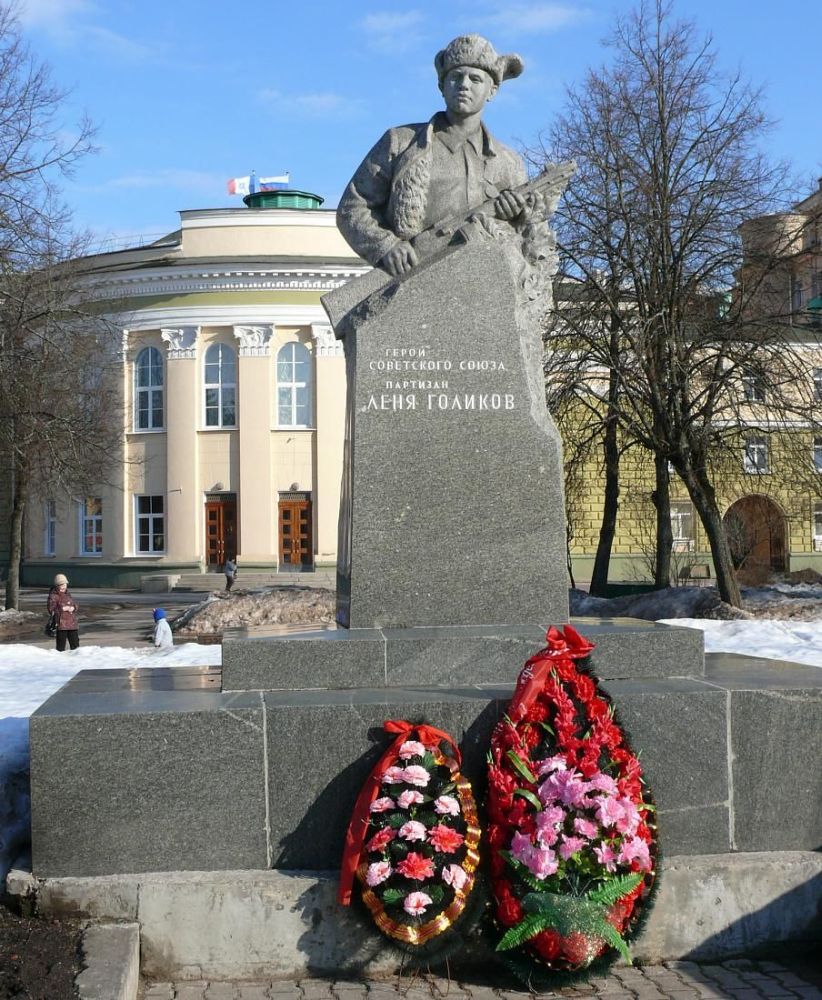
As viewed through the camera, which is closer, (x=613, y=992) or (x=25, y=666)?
(x=613, y=992)

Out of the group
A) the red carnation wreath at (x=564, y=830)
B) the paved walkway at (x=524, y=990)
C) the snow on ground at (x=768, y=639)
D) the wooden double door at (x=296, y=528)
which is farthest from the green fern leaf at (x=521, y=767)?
the wooden double door at (x=296, y=528)

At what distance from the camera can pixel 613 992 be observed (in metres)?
4.38

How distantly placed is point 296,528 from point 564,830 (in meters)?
34.8

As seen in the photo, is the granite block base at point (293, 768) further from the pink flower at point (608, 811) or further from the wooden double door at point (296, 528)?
A: the wooden double door at point (296, 528)

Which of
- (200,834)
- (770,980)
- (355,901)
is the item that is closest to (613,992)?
(770,980)

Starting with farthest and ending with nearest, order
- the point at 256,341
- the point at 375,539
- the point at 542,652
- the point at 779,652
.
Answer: the point at 256,341 → the point at 779,652 → the point at 375,539 → the point at 542,652

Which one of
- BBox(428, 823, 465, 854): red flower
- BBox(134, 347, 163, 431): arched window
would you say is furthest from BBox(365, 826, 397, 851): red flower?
BBox(134, 347, 163, 431): arched window

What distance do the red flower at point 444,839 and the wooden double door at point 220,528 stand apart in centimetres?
3506

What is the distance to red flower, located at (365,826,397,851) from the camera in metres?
4.30

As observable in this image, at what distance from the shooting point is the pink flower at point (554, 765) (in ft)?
14.3

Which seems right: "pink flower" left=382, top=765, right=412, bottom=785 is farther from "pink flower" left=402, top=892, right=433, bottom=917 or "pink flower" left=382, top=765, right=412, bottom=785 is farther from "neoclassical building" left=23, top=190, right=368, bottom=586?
"neoclassical building" left=23, top=190, right=368, bottom=586

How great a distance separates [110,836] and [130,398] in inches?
1448

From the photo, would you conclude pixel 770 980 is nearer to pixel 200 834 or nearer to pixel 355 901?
pixel 355 901

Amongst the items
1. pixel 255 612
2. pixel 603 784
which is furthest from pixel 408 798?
pixel 255 612
